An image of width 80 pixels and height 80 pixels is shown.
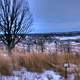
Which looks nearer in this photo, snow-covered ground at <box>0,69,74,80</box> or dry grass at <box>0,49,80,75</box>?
snow-covered ground at <box>0,69,74,80</box>

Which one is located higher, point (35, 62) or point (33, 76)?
point (35, 62)

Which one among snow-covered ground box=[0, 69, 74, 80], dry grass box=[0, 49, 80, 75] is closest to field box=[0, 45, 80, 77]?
dry grass box=[0, 49, 80, 75]

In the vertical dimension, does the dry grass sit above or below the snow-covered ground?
above

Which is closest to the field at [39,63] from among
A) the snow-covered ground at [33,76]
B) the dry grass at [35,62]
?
the dry grass at [35,62]

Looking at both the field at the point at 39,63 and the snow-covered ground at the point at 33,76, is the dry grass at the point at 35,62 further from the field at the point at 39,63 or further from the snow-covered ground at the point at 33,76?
the snow-covered ground at the point at 33,76

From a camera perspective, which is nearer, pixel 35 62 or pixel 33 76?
pixel 33 76

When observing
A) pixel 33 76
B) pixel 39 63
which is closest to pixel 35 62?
pixel 39 63

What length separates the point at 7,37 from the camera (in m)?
15.4

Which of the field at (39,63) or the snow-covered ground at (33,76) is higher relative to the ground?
the field at (39,63)

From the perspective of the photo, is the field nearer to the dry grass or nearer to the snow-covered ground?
the dry grass

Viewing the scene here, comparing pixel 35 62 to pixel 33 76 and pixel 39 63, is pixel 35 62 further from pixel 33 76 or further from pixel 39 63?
pixel 33 76

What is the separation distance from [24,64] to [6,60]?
686 millimetres

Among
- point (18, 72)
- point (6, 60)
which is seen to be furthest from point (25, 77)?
point (6, 60)

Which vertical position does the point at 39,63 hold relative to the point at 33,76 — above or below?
above
